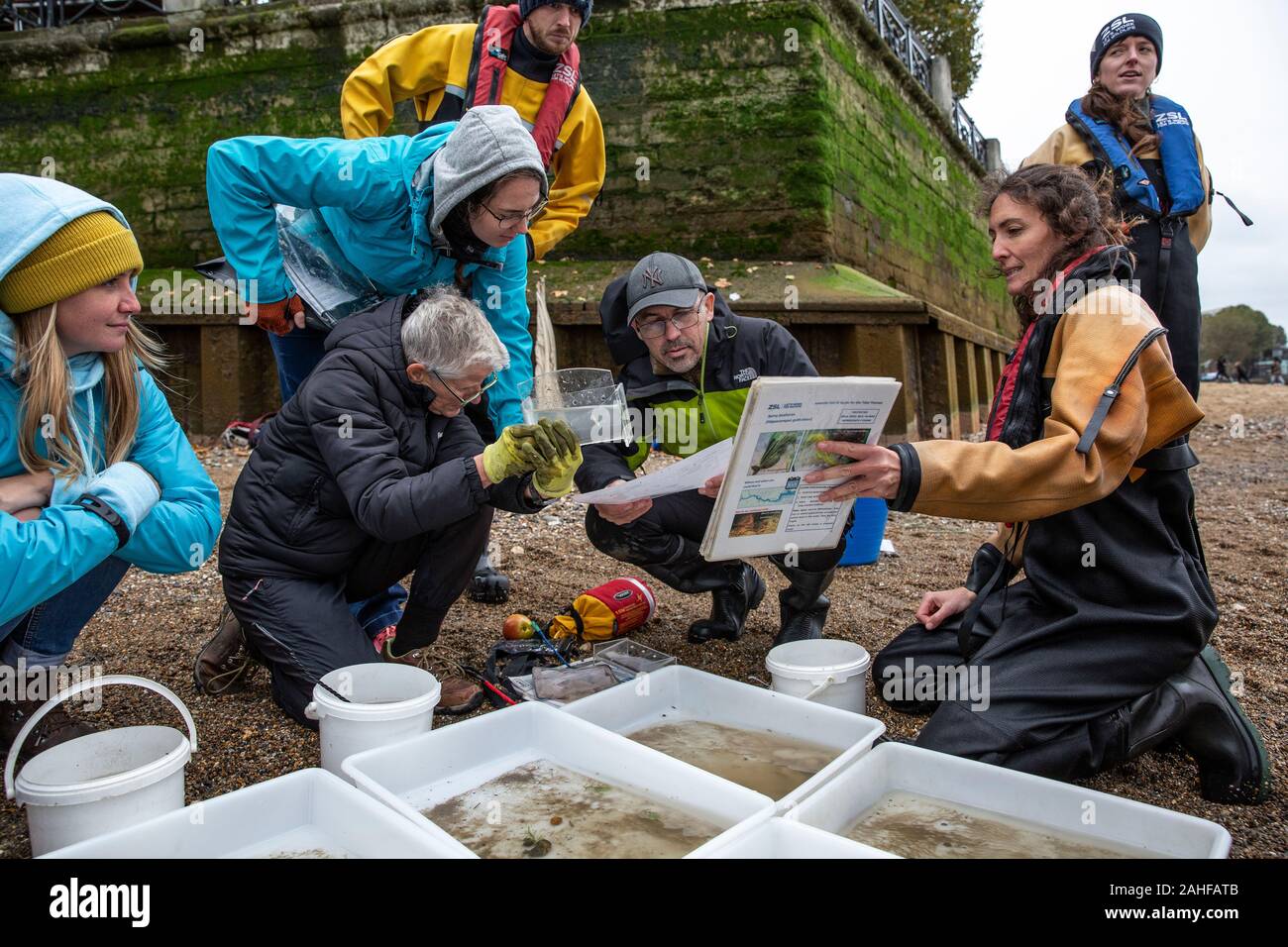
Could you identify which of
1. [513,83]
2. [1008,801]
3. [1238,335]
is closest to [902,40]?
[513,83]

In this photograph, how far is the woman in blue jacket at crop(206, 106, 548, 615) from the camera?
9.11 feet

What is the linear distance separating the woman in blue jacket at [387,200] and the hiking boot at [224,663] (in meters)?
0.46

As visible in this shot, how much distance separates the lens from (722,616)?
11.3 feet

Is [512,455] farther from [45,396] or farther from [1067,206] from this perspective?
[1067,206]

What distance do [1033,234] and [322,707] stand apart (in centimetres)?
213

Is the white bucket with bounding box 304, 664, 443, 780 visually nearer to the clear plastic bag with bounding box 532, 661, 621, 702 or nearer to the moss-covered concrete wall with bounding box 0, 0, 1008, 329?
the clear plastic bag with bounding box 532, 661, 621, 702

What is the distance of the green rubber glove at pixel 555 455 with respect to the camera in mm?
2350

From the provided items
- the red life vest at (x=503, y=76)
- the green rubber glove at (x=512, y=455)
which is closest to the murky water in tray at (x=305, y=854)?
the green rubber glove at (x=512, y=455)

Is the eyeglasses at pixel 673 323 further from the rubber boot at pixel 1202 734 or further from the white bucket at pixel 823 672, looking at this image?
the rubber boot at pixel 1202 734
